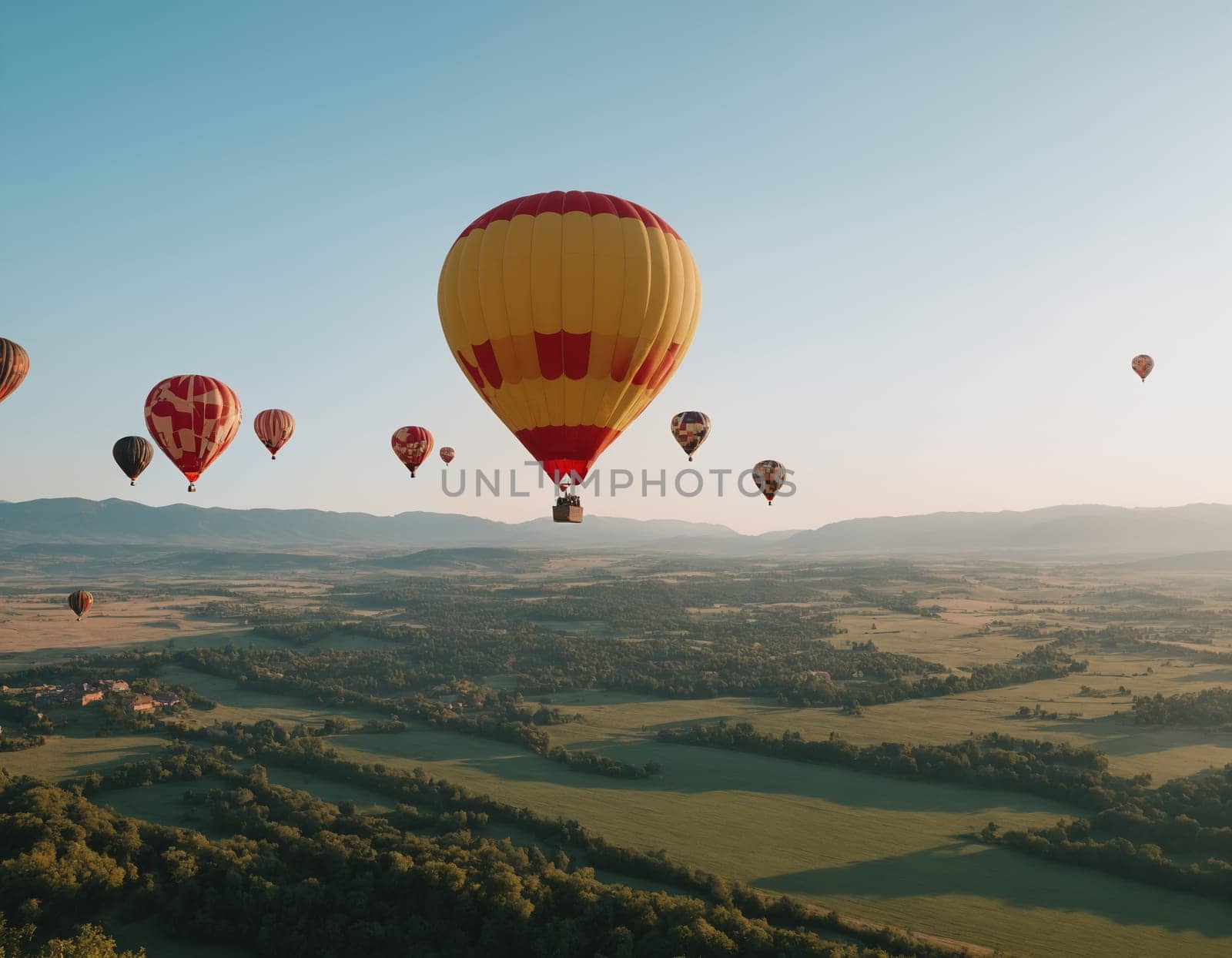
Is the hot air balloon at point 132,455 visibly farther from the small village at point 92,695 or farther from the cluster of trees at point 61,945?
the small village at point 92,695

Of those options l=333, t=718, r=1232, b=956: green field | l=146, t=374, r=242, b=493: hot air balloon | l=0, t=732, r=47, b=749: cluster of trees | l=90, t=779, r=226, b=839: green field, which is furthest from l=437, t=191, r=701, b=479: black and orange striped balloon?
l=0, t=732, r=47, b=749: cluster of trees

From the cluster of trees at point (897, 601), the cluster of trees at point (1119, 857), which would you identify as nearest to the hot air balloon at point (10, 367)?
the cluster of trees at point (1119, 857)

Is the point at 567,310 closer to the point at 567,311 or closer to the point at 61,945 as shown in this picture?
the point at 567,311

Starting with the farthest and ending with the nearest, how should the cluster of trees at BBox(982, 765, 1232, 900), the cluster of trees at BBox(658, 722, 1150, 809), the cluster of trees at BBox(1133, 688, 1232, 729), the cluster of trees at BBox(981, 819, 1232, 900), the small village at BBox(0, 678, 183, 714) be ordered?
the small village at BBox(0, 678, 183, 714) < the cluster of trees at BBox(1133, 688, 1232, 729) < the cluster of trees at BBox(658, 722, 1150, 809) < the cluster of trees at BBox(982, 765, 1232, 900) < the cluster of trees at BBox(981, 819, 1232, 900)

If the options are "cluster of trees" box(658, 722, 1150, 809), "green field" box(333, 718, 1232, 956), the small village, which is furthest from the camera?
the small village

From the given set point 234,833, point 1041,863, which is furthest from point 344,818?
point 1041,863

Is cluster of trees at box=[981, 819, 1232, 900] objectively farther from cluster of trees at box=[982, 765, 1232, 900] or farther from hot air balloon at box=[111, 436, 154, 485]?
hot air balloon at box=[111, 436, 154, 485]
